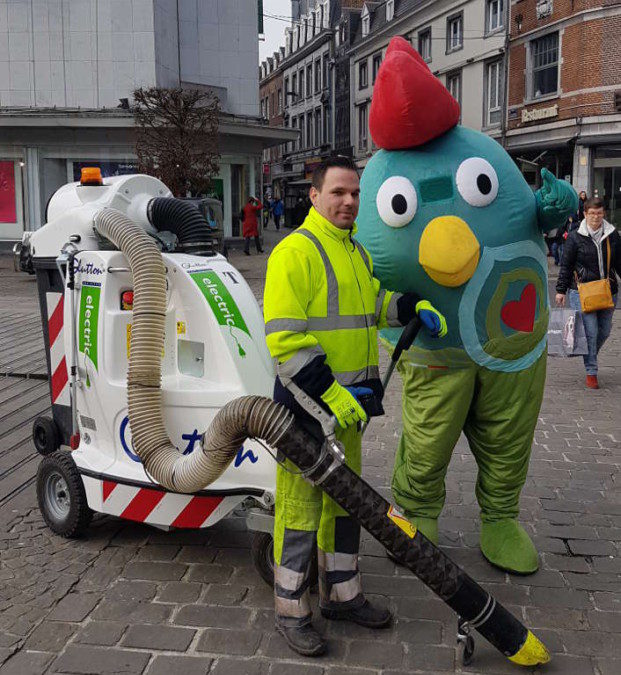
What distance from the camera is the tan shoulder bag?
24.8ft

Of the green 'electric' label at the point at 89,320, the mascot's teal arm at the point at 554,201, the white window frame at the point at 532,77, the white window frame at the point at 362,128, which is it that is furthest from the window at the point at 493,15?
the green 'electric' label at the point at 89,320

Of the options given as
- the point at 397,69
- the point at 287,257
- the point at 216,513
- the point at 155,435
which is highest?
the point at 397,69

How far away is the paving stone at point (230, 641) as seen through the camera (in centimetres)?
318

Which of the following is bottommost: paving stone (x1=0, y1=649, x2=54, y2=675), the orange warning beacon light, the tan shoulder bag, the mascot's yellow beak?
paving stone (x1=0, y1=649, x2=54, y2=675)

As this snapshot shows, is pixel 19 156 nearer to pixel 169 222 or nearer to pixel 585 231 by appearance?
pixel 585 231

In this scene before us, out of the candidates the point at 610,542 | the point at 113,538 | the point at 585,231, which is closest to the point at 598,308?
the point at 585,231

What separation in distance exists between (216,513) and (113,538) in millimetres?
842

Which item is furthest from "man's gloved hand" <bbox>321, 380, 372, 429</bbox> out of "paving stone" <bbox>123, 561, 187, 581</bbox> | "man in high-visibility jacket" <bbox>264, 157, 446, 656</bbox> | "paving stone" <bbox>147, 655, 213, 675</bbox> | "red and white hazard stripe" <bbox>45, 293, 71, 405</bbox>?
"red and white hazard stripe" <bbox>45, 293, 71, 405</bbox>

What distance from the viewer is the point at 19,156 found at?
75.6ft

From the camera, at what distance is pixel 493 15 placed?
27.5 m

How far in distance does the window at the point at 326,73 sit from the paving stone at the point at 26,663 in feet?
152

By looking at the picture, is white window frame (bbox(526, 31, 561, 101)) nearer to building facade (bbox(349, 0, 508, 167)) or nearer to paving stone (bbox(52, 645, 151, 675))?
building facade (bbox(349, 0, 508, 167))

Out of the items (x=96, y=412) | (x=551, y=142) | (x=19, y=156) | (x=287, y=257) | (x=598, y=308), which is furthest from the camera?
(x=551, y=142)

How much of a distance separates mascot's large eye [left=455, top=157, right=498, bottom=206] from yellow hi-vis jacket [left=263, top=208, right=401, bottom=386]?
642 millimetres
